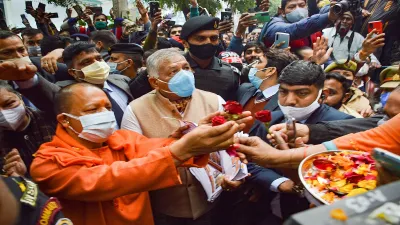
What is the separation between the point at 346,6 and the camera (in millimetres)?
4406

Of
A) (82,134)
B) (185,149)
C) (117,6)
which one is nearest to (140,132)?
(82,134)

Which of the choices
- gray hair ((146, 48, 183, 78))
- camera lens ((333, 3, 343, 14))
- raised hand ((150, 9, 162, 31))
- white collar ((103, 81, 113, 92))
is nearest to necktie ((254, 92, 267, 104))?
gray hair ((146, 48, 183, 78))

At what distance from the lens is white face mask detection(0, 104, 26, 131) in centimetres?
238

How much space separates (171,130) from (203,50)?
1.50 metres

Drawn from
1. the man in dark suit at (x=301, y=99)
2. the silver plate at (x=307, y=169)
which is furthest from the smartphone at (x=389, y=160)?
the man in dark suit at (x=301, y=99)

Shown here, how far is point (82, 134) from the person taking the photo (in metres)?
2.07

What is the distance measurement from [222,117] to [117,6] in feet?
28.1

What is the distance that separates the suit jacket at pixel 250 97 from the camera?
10.0 ft

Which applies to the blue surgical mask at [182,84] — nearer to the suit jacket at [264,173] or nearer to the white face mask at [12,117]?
the suit jacket at [264,173]

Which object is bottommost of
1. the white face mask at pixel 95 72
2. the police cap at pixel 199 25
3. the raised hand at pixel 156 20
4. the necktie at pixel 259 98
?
the necktie at pixel 259 98

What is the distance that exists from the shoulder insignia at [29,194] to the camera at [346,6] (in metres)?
4.10

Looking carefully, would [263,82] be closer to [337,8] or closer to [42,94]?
[337,8]

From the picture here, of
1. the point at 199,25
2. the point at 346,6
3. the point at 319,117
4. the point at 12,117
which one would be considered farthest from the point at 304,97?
the point at 346,6

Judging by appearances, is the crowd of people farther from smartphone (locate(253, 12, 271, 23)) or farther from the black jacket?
smartphone (locate(253, 12, 271, 23))
